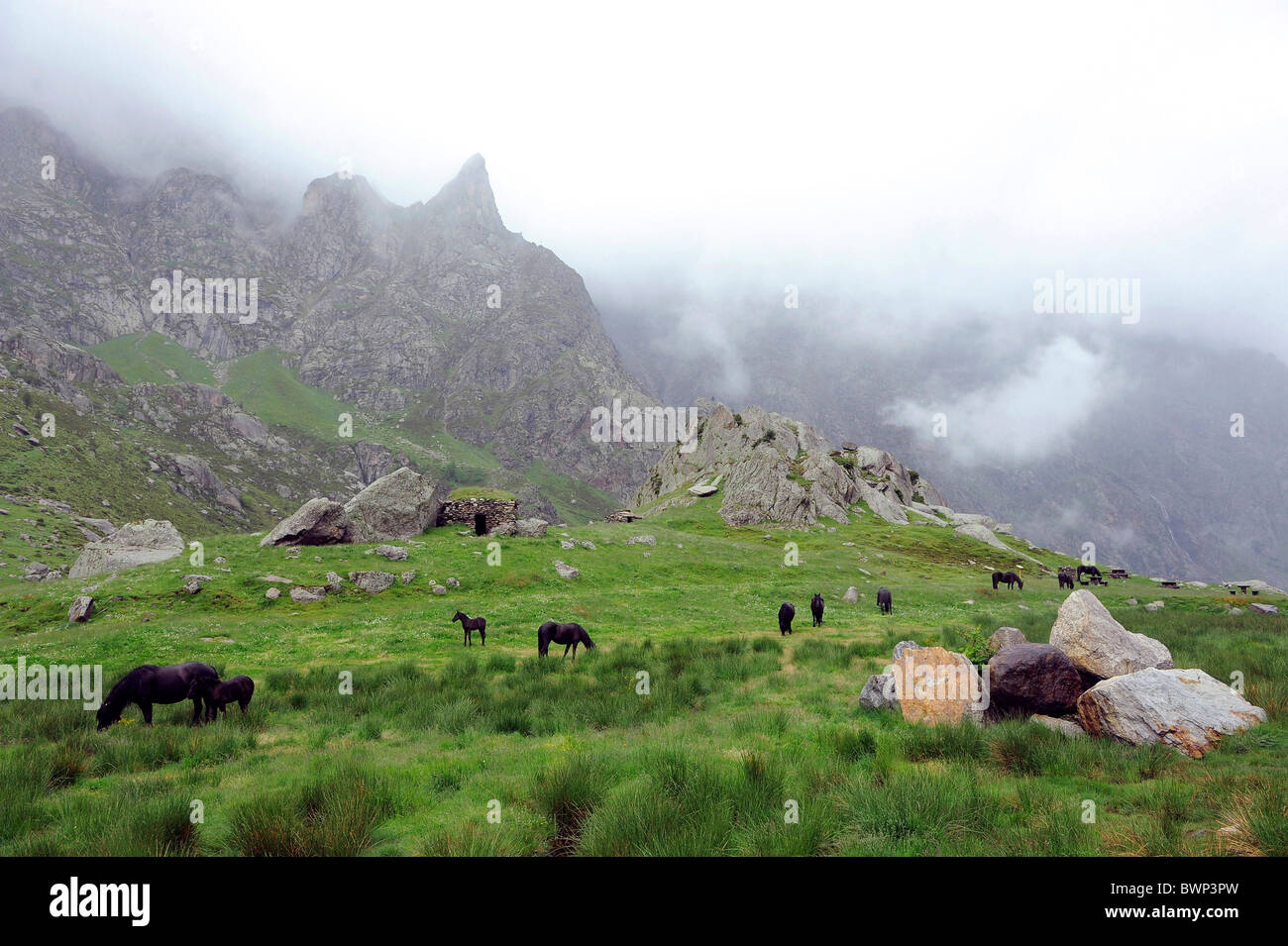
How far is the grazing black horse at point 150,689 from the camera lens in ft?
40.9

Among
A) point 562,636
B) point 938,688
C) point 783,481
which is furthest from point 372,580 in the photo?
point 783,481

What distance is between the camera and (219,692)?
13.0 m

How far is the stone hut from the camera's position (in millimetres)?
49500

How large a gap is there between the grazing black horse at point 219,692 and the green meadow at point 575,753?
27.7 inches

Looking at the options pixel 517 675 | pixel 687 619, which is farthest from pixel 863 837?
pixel 687 619

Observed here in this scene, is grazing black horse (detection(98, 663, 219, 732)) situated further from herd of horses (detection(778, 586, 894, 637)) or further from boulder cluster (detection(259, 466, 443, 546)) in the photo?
boulder cluster (detection(259, 466, 443, 546))

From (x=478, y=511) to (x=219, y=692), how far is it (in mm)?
37572

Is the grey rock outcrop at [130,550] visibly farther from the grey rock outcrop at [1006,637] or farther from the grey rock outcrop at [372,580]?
the grey rock outcrop at [1006,637]

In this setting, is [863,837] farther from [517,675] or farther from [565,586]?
[565,586]

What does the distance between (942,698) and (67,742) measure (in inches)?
697

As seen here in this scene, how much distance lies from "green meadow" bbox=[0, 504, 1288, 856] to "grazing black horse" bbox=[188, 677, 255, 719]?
27.7 inches
